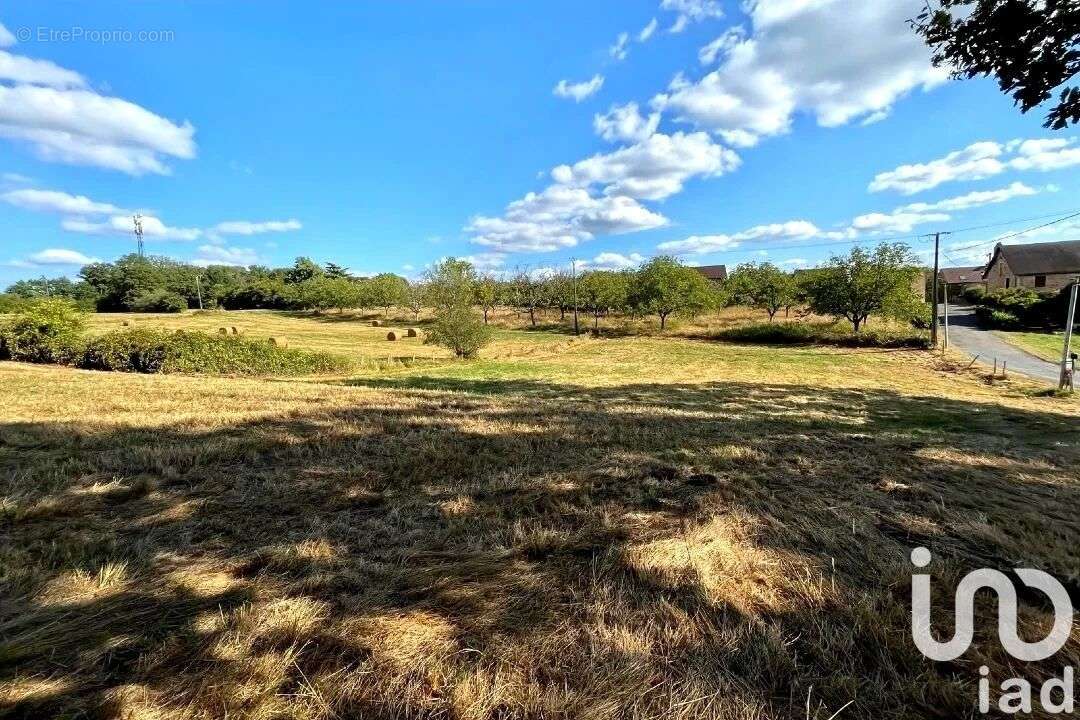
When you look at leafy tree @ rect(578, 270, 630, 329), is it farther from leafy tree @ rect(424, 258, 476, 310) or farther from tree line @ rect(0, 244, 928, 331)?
leafy tree @ rect(424, 258, 476, 310)

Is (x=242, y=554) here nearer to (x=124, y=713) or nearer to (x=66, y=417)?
(x=124, y=713)

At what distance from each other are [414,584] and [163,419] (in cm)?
629

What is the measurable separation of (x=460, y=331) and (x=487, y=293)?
35.3 meters

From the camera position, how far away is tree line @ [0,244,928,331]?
117 feet

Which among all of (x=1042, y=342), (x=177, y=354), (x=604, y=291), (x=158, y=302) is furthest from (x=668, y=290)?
(x=158, y=302)

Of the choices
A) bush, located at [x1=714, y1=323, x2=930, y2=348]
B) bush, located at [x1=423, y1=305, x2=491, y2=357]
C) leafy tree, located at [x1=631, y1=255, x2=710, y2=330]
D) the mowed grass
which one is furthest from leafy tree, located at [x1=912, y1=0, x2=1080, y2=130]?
leafy tree, located at [x1=631, y1=255, x2=710, y2=330]

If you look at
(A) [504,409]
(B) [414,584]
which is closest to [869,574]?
(B) [414,584]

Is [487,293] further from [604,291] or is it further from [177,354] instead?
[177,354]

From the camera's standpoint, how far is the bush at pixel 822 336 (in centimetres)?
3425

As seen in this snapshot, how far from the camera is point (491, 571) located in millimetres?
2584

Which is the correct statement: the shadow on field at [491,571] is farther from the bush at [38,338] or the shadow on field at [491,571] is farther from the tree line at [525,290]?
the tree line at [525,290]

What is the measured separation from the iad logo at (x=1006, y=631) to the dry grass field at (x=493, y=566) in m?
0.05

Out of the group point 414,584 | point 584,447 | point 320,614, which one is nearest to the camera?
point 320,614

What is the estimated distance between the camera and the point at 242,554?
279cm
